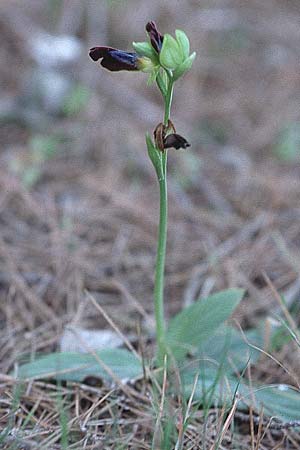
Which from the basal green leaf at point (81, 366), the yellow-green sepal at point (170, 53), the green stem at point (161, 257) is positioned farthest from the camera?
the basal green leaf at point (81, 366)

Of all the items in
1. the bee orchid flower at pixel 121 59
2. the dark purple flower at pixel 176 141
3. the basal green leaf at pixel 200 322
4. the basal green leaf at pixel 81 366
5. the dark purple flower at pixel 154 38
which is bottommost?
the basal green leaf at pixel 81 366

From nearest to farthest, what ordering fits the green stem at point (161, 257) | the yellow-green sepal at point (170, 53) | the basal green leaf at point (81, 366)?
the yellow-green sepal at point (170, 53)
the green stem at point (161, 257)
the basal green leaf at point (81, 366)

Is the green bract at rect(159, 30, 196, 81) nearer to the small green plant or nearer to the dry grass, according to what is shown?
the small green plant

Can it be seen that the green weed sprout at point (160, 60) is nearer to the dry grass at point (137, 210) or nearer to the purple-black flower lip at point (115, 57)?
the purple-black flower lip at point (115, 57)

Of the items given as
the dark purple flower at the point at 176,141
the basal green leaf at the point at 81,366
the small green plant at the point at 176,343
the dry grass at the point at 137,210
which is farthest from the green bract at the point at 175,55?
the basal green leaf at the point at 81,366

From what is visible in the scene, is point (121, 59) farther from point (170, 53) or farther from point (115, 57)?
point (170, 53)

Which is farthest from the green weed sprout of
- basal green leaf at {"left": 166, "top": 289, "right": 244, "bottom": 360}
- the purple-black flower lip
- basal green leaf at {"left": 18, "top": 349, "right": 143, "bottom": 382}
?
basal green leaf at {"left": 18, "top": 349, "right": 143, "bottom": 382}

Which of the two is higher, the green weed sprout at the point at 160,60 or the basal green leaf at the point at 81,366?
the green weed sprout at the point at 160,60
